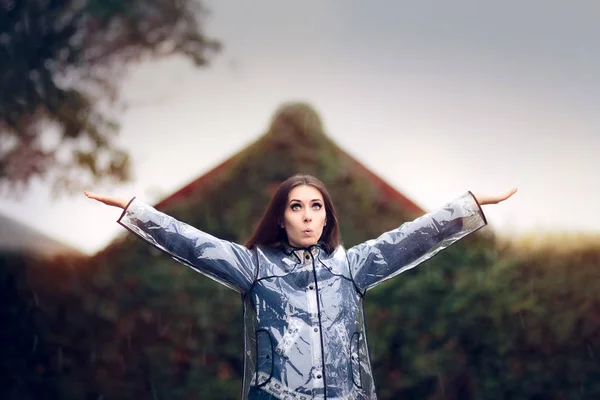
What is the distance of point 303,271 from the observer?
2.63 meters

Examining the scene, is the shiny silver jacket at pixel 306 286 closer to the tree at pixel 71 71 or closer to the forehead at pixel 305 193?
the forehead at pixel 305 193

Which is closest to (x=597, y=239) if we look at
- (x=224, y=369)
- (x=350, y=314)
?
(x=224, y=369)

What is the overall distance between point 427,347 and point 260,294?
7.11 ft

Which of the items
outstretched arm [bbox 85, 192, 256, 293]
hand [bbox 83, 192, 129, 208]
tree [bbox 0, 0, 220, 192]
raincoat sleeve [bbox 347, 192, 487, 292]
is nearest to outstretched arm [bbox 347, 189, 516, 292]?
raincoat sleeve [bbox 347, 192, 487, 292]

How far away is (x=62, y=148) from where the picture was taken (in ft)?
16.2

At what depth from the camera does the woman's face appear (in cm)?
264

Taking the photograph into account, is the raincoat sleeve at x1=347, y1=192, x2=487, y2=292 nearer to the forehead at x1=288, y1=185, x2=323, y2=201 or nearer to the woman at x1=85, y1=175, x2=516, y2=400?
the woman at x1=85, y1=175, x2=516, y2=400

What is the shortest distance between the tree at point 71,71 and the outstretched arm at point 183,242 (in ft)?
7.57

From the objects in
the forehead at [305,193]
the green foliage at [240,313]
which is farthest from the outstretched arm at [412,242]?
the green foliage at [240,313]

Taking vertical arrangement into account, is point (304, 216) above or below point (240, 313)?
below

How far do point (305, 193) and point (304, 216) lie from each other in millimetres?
80

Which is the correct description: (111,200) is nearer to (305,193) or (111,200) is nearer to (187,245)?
(187,245)

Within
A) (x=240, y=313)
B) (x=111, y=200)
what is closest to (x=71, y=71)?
(x=240, y=313)

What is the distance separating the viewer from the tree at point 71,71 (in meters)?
4.86
